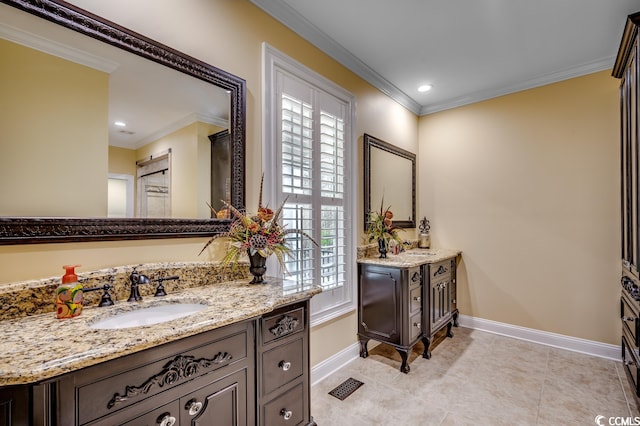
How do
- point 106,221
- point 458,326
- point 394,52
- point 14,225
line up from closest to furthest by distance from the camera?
point 14,225 < point 106,221 < point 394,52 < point 458,326

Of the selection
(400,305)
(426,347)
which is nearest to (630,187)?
(400,305)

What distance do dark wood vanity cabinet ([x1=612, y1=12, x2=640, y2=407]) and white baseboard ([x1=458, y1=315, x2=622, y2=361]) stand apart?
0.57m

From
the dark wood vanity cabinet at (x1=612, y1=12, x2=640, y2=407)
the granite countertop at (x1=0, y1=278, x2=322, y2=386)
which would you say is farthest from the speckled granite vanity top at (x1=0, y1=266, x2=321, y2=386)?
the dark wood vanity cabinet at (x1=612, y1=12, x2=640, y2=407)

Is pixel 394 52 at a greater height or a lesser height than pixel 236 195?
greater

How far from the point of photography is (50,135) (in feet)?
4.19

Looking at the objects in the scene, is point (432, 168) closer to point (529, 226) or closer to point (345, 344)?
point (529, 226)

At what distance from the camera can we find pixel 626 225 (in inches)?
98.3

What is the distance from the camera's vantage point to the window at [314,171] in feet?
7.29

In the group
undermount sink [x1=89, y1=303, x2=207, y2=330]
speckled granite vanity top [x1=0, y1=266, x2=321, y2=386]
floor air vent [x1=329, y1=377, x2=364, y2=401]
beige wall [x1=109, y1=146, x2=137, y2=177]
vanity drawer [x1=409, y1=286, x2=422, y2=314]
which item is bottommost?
floor air vent [x1=329, y1=377, x2=364, y2=401]

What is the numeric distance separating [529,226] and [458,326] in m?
1.40

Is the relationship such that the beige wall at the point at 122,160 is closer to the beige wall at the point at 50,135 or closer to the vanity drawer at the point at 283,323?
the beige wall at the point at 50,135

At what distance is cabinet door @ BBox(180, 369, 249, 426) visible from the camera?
111 centimetres

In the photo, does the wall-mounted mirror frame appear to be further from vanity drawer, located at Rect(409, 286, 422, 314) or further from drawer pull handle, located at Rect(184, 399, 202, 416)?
drawer pull handle, located at Rect(184, 399, 202, 416)

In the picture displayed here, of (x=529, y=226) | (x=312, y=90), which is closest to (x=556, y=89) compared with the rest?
(x=529, y=226)
